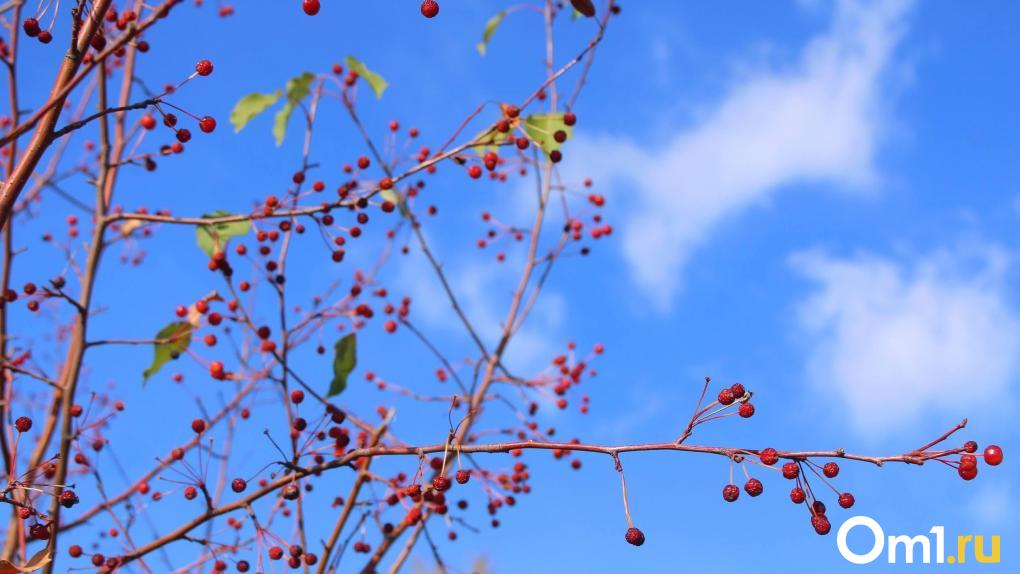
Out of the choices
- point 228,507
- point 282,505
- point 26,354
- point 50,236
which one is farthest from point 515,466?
point 50,236

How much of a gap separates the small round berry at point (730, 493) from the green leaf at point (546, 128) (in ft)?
4.28

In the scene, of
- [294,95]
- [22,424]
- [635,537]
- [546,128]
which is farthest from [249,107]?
[635,537]

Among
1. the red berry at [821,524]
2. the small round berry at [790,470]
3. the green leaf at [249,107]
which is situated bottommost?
the red berry at [821,524]

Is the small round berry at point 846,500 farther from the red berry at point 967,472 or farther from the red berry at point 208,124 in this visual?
the red berry at point 208,124

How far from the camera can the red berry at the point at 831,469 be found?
69.8 inches

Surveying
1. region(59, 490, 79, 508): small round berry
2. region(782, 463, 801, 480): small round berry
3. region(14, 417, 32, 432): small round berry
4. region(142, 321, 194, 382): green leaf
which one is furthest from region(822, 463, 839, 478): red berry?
region(142, 321, 194, 382): green leaf

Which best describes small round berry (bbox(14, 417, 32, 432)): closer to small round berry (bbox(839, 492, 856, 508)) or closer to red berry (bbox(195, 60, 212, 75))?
red berry (bbox(195, 60, 212, 75))

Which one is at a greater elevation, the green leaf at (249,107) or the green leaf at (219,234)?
the green leaf at (249,107)

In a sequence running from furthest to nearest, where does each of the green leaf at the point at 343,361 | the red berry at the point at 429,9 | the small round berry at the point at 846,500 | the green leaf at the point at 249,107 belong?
the green leaf at the point at 249,107
the green leaf at the point at 343,361
the red berry at the point at 429,9
the small round berry at the point at 846,500

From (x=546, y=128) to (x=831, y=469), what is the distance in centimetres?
151

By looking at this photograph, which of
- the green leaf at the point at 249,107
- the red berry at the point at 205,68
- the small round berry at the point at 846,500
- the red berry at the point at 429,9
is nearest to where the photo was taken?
the small round berry at the point at 846,500

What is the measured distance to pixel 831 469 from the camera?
5.84ft

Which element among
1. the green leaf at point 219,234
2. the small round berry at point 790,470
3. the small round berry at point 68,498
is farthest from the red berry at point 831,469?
the green leaf at point 219,234

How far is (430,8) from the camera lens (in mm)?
2262
